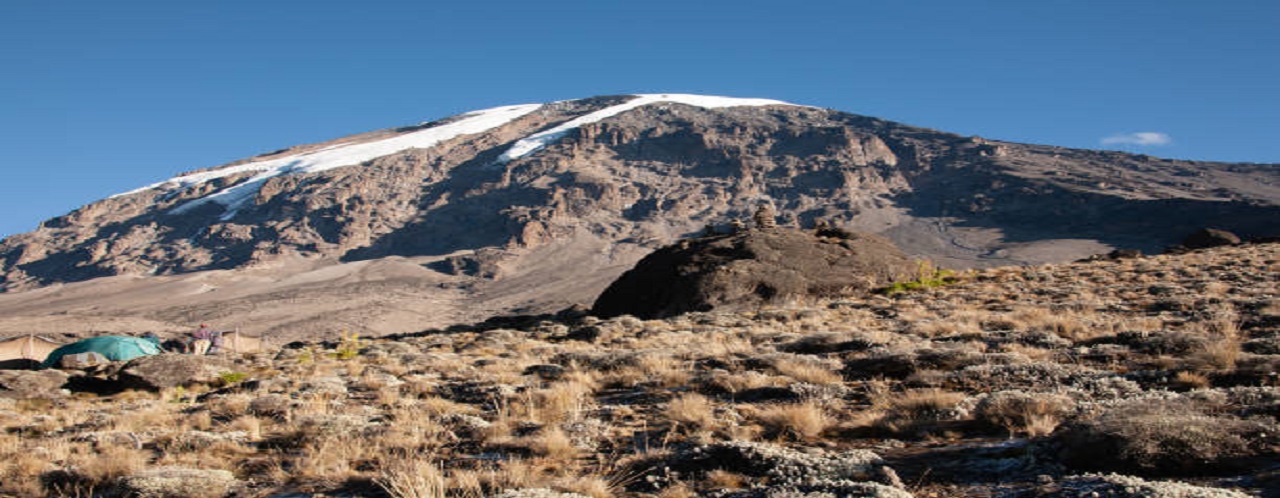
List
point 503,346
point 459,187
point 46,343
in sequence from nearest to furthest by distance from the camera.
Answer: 1. point 503,346
2. point 46,343
3. point 459,187

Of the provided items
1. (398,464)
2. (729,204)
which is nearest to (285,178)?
(729,204)

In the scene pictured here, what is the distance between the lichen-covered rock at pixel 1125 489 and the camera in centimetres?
321

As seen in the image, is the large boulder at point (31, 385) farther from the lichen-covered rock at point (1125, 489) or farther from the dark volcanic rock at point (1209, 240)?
the dark volcanic rock at point (1209, 240)

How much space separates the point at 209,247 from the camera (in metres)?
155

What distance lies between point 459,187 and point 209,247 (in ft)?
184

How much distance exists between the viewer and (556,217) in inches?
6083

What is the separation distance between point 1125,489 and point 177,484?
5473 millimetres

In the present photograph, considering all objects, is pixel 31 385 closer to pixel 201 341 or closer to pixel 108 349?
pixel 108 349

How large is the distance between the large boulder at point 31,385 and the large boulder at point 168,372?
1029mm

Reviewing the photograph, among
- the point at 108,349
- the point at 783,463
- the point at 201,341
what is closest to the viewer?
the point at 783,463

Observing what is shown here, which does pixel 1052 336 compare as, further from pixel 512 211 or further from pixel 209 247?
pixel 209 247

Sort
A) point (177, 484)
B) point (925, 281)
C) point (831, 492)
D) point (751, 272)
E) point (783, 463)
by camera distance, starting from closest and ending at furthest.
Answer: point (831, 492)
point (783, 463)
point (177, 484)
point (751, 272)
point (925, 281)

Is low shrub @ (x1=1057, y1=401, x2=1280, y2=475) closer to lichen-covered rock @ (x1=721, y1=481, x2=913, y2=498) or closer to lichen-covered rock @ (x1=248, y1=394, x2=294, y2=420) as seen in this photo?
lichen-covered rock @ (x1=721, y1=481, x2=913, y2=498)

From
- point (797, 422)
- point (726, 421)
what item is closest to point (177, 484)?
point (726, 421)
